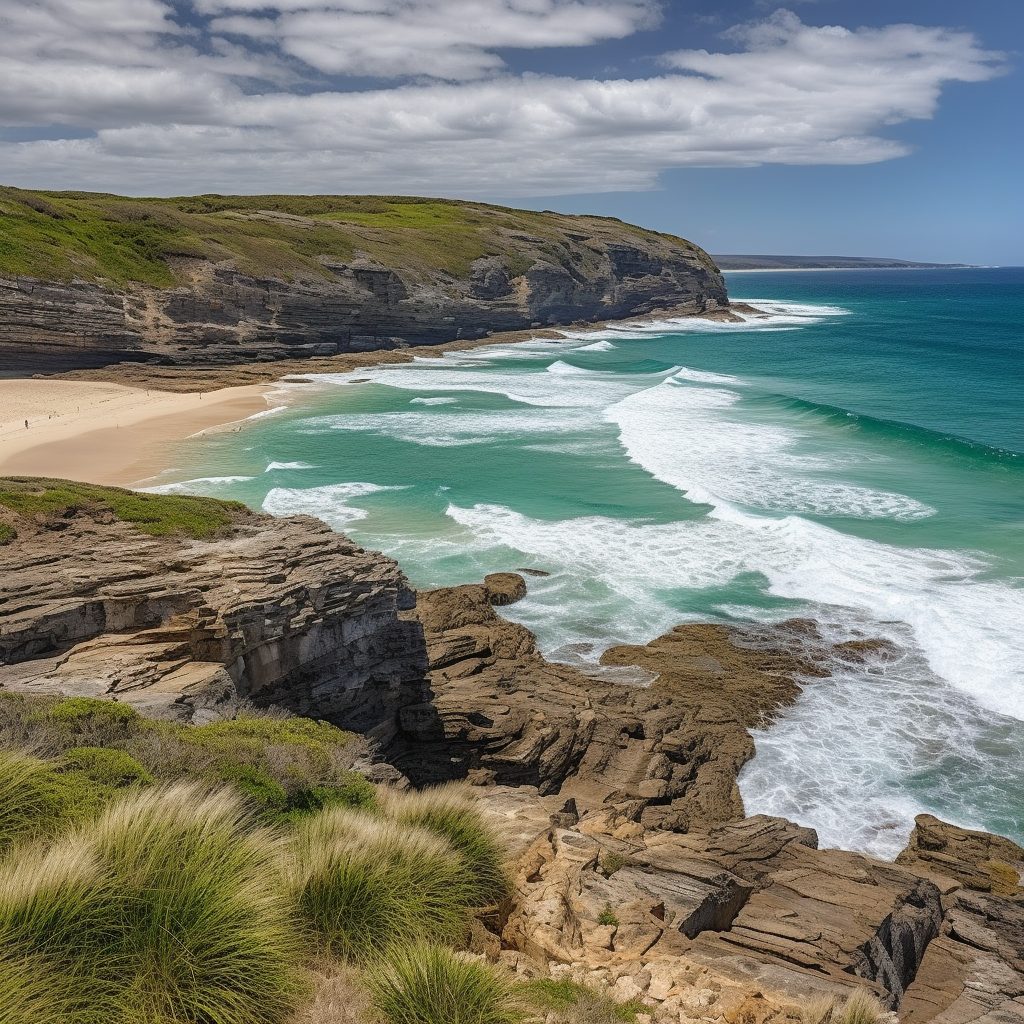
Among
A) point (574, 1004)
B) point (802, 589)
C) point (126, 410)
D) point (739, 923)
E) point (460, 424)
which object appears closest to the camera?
point (574, 1004)

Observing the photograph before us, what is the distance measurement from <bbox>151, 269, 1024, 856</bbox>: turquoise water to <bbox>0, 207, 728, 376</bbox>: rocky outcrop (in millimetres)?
8164

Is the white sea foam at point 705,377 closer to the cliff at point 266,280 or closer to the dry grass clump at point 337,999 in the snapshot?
the cliff at point 266,280

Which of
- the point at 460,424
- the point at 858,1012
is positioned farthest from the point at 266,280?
the point at 858,1012

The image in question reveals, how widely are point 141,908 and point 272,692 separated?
7.72 metres

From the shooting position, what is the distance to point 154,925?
5.27 metres

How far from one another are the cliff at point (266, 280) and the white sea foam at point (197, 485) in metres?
25.2

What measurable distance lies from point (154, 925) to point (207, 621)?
7262 mm

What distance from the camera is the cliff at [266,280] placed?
172 feet

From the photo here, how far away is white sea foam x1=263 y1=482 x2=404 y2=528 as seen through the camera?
28656mm

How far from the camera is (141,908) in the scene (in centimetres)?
539

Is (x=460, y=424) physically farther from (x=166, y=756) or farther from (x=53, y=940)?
(x=53, y=940)

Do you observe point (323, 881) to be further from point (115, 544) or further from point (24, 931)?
point (115, 544)

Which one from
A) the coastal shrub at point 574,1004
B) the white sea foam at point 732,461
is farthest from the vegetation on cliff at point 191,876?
the white sea foam at point 732,461

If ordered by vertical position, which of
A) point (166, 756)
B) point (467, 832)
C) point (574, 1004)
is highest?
point (166, 756)
